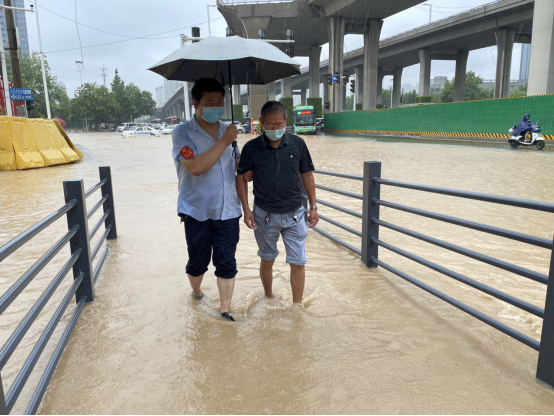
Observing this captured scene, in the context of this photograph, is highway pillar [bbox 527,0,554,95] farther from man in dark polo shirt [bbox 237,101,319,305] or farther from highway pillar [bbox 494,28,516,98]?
man in dark polo shirt [bbox 237,101,319,305]

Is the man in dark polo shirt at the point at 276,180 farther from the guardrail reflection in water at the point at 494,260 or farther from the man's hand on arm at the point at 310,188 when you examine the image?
the guardrail reflection in water at the point at 494,260

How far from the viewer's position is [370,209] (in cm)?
450

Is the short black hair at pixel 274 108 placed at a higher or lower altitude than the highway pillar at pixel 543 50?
lower

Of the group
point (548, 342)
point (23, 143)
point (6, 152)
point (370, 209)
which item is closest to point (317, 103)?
point (23, 143)

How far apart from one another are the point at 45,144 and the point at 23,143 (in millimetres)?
1098

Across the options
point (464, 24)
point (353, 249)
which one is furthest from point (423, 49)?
point (353, 249)

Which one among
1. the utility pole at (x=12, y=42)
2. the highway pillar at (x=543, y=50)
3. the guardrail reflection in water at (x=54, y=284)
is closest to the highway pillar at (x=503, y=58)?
the highway pillar at (x=543, y=50)

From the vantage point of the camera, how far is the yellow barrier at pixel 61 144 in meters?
16.1

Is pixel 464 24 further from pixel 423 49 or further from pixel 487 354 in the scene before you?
pixel 487 354

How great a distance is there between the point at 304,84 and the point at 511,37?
56.9 m

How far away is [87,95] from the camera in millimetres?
88000

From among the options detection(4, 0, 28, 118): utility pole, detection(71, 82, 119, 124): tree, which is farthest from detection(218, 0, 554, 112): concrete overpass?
detection(71, 82, 119, 124): tree

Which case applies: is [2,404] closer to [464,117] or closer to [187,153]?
[187,153]

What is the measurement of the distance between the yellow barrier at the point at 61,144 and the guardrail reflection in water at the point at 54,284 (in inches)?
495
